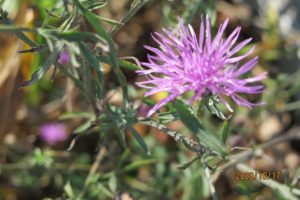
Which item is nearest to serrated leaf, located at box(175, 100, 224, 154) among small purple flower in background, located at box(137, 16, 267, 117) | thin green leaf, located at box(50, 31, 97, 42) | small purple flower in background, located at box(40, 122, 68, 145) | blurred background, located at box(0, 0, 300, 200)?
small purple flower in background, located at box(137, 16, 267, 117)

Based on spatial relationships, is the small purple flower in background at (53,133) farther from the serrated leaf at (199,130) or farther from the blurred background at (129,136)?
the serrated leaf at (199,130)

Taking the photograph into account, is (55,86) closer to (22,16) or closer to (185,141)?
(22,16)

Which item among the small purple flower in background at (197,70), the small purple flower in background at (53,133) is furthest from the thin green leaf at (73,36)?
the small purple flower in background at (53,133)

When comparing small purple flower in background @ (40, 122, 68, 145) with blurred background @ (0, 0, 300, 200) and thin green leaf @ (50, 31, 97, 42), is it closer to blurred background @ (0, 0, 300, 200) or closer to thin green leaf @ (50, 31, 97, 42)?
blurred background @ (0, 0, 300, 200)

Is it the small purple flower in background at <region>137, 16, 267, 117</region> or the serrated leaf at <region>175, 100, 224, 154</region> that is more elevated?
the small purple flower in background at <region>137, 16, 267, 117</region>

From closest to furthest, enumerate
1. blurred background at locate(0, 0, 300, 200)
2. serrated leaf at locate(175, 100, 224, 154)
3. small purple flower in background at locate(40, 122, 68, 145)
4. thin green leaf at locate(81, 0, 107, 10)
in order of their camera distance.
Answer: serrated leaf at locate(175, 100, 224, 154) < thin green leaf at locate(81, 0, 107, 10) < blurred background at locate(0, 0, 300, 200) < small purple flower in background at locate(40, 122, 68, 145)

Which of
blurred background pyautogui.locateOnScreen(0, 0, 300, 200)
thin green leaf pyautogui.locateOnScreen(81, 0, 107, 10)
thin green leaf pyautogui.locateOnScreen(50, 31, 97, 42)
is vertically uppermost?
thin green leaf pyautogui.locateOnScreen(81, 0, 107, 10)

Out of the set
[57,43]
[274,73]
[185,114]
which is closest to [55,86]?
[274,73]
